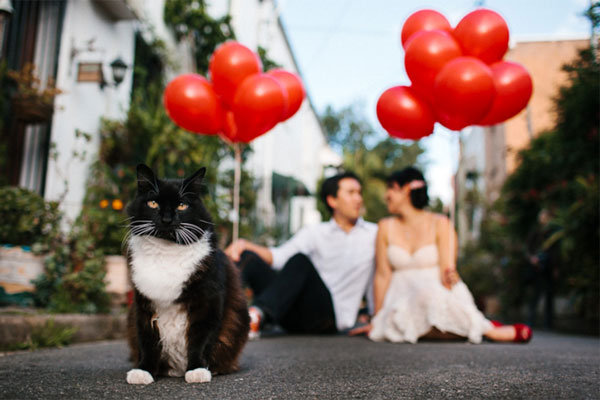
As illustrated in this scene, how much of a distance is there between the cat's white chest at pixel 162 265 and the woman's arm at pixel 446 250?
2.58 m

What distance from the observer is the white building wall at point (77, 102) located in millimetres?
5219

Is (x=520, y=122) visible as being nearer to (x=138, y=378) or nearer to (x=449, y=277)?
(x=449, y=277)

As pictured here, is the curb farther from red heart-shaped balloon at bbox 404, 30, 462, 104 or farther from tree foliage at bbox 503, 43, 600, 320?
tree foliage at bbox 503, 43, 600, 320

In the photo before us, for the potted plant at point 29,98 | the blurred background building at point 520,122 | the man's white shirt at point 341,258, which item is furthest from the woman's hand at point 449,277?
the blurred background building at point 520,122

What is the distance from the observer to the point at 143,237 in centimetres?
212

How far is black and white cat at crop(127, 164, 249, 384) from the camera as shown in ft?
6.72

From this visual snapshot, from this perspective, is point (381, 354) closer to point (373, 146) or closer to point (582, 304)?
point (582, 304)

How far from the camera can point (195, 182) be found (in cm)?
222

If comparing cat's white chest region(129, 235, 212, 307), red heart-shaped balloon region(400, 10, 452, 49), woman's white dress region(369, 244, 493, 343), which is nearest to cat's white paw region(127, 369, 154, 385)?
cat's white chest region(129, 235, 212, 307)

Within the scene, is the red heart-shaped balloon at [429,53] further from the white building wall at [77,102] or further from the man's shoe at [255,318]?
the white building wall at [77,102]

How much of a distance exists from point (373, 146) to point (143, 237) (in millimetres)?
31378

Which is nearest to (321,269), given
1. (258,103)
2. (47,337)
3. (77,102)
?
(258,103)

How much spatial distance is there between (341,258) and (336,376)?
249cm

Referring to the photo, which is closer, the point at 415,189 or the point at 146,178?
the point at 146,178
